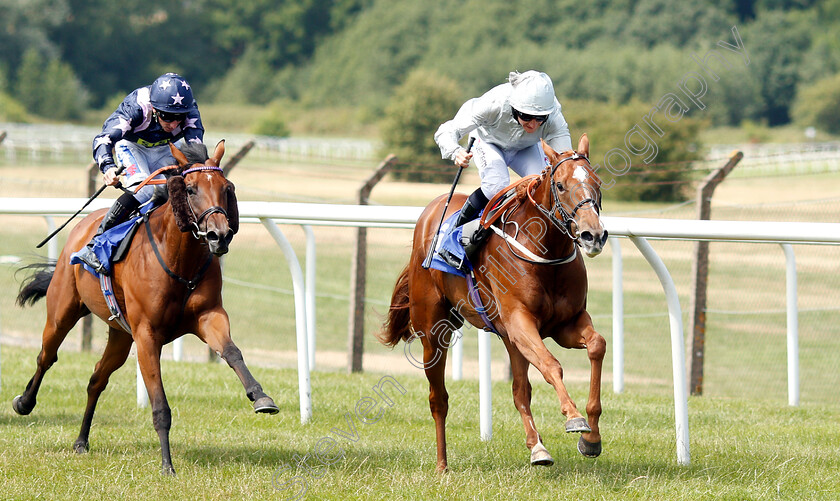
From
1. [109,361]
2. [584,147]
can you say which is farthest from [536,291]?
[109,361]

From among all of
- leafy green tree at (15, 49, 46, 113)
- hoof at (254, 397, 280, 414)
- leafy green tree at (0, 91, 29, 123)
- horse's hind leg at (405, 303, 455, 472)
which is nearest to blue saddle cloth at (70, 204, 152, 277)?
hoof at (254, 397, 280, 414)

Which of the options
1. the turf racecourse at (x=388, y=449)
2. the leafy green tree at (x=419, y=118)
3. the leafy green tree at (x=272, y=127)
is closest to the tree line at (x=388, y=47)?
the leafy green tree at (x=272, y=127)

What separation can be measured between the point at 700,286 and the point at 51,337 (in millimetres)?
5278

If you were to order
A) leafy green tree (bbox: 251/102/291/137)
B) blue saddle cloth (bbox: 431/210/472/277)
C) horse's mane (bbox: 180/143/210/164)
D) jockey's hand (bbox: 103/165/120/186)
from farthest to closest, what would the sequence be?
leafy green tree (bbox: 251/102/291/137) → jockey's hand (bbox: 103/165/120/186) → blue saddle cloth (bbox: 431/210/472/277) → horse's mane (bbox: 180/143/210/164)

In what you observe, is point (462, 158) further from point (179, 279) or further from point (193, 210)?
point (179, 279)

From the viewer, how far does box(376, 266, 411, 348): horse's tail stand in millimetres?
6398

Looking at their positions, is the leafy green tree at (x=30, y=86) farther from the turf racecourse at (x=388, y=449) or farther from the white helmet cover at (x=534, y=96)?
the white helmet cover at (x=534, y=96)

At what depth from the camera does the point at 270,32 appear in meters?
78.2

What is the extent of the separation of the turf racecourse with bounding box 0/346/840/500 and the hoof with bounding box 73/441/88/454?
6 centimetres

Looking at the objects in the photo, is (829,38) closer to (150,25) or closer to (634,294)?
(634,294)

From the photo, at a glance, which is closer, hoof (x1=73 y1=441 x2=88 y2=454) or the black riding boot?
the black riding boot

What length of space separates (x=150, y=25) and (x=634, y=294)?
219ft

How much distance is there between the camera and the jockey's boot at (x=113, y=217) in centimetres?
583

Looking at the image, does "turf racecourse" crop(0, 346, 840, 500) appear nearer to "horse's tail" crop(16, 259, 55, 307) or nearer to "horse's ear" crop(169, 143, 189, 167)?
"horse's tail" crop(16, 259, 55, 307)
